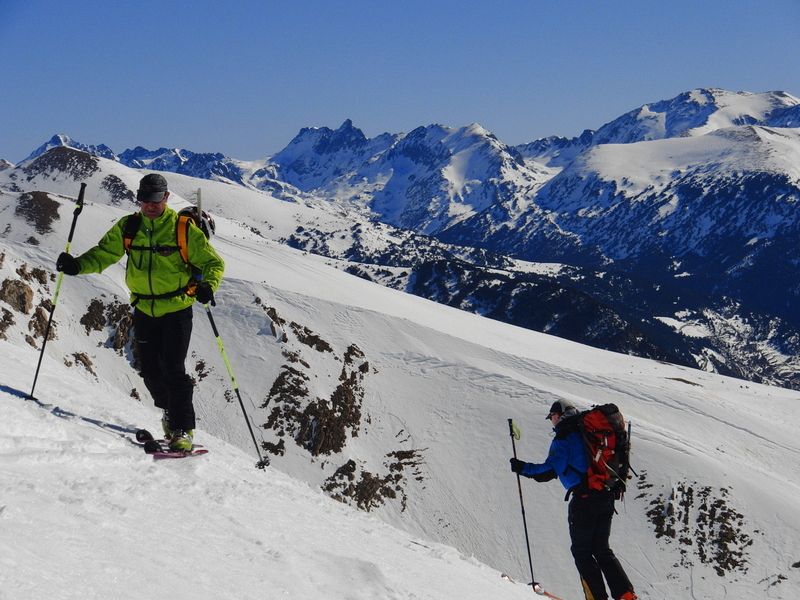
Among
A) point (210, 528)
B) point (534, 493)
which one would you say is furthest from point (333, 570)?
point (534, 493)

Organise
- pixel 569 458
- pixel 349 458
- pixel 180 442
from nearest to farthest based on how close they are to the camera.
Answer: pixel 180 442, pixel 569 458, pixel 349 458

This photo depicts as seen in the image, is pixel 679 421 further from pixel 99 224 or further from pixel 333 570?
pixel 99 224

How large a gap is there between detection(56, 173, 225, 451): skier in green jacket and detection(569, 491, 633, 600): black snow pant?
626cm

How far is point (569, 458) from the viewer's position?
33.0 feet

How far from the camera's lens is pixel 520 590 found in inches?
459

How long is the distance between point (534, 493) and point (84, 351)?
3209cm

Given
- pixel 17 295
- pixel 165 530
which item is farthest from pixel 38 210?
pixel 165 530

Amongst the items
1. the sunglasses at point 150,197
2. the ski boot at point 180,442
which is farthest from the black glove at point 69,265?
the ski boot at point 180,442

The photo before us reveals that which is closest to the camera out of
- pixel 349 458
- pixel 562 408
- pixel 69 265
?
pixel 69 265

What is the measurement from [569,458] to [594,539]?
1325 millimetres

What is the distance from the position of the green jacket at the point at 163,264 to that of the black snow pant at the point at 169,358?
0.17 m

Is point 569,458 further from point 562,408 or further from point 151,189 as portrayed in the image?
point 151,189

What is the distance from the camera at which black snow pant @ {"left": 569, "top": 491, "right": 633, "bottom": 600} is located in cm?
997

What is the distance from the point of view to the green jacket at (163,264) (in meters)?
9.51
